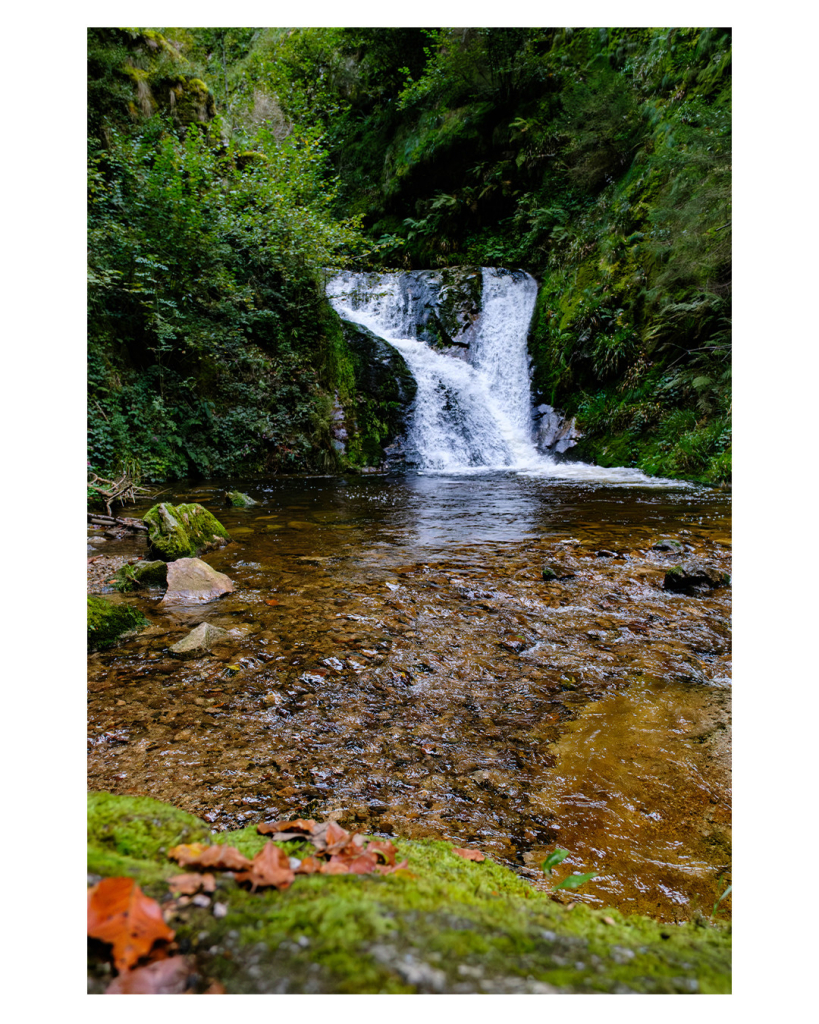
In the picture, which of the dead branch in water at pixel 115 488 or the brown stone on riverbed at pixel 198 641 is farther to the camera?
the dead branch in water at pixel 115 488

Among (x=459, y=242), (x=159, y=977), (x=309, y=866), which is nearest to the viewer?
(x=159, y=977)

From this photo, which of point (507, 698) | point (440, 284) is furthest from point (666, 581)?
point (440, 284)

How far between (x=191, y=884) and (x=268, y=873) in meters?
0.11

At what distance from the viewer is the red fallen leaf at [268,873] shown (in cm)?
76

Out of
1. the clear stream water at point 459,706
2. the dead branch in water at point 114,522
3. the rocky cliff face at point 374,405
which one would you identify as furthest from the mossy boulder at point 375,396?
the clear stream water at point 459,706

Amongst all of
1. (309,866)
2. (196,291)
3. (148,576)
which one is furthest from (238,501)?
(309,866)

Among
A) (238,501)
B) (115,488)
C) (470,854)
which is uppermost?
(115,488)

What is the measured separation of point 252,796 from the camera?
1809 mm

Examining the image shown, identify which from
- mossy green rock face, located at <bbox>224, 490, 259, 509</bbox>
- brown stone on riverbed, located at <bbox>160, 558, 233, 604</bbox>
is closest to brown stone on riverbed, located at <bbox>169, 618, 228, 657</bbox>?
brown stone on riverbed, located at <bbox>160, 558, 233, 604</bbox>

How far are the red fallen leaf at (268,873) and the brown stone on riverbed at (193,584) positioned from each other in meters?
3.25

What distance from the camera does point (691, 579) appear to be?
4.11 metres

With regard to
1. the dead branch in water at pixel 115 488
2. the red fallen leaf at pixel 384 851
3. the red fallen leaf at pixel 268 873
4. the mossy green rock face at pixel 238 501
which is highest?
the dead branch in water at pixel 115 488

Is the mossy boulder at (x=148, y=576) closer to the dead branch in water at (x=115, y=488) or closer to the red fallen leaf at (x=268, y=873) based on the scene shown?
the dead branch in water at (x=115, y=488)

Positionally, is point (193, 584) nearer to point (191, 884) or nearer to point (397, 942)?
point (191, 884)
